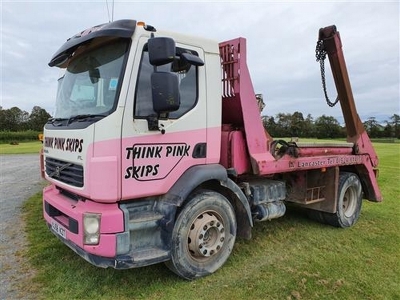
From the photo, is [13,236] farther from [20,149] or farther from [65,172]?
[20,149]

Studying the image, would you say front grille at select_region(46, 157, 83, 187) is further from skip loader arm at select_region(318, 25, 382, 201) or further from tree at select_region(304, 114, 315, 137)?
tree at select_region(304, 114, 315, 137)

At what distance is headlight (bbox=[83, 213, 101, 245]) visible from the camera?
3.31m

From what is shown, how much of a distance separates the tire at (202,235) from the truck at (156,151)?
1 centimetres

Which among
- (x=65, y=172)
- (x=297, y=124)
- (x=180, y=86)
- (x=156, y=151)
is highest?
(x=180, y=86)

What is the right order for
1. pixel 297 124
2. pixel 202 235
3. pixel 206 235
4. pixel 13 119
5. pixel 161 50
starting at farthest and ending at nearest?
pixel 13 119
pixel 297 124
pixel 206 235
pixel 202 235
pixel 161 50

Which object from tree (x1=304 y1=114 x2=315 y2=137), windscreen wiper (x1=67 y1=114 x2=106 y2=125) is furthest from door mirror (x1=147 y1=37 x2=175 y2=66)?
tree (x1=304 y1=114 x2=315 y2=137)

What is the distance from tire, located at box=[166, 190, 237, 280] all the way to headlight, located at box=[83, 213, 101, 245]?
0.84 m

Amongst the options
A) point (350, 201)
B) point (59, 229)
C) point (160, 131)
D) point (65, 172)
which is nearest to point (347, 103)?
point (350, 201)

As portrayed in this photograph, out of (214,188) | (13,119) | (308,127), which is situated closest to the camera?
(214,188)

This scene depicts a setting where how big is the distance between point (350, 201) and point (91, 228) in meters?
5.14

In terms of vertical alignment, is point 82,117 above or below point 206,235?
above

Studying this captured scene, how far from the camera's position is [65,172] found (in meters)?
3.76

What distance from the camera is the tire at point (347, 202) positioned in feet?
20.0

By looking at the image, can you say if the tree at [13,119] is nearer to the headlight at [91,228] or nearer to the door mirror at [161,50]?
the headlight at [91,228]
